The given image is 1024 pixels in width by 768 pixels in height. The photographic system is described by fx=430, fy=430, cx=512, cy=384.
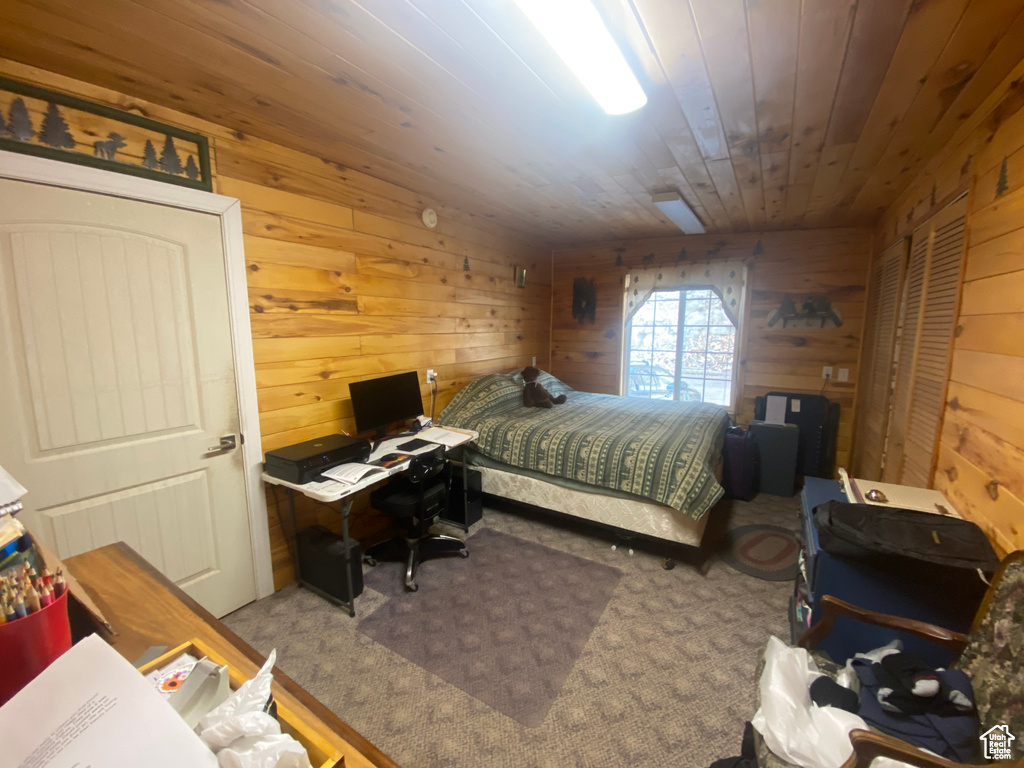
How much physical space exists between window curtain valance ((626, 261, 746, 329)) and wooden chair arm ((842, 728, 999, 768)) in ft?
12.5

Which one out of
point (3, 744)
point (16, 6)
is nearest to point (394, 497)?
point (3, 744)

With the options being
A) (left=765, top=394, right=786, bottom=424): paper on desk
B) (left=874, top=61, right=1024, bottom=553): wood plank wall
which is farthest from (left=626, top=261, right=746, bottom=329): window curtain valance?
(left=874, top=61, right=1024, bottom=553): wood plank wall

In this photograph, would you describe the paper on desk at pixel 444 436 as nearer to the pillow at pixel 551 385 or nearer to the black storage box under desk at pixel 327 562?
the black storage box under desk at pixel 327 562

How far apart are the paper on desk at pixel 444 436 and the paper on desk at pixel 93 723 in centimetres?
213

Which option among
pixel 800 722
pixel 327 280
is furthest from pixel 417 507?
pixel 800 722

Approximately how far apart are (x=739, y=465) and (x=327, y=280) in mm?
3457

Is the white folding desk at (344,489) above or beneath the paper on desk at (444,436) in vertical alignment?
beneath

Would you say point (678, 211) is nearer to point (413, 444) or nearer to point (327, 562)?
point (413, 444)

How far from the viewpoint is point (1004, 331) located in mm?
1439

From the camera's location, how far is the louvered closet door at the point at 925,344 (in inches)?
74.4

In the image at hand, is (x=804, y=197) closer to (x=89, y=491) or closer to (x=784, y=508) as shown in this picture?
(x=784, y=508)

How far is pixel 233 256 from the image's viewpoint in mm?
2066

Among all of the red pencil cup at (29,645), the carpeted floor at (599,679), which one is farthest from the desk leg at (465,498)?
the red pencil cup at (29,645)

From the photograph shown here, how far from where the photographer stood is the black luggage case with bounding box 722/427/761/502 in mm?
3621
